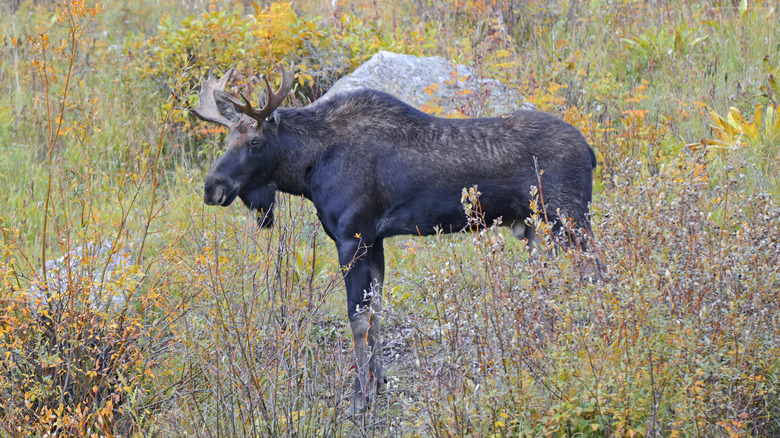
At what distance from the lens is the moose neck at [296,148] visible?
17.4 feet

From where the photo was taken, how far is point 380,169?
521 cm

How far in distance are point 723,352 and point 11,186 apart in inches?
258

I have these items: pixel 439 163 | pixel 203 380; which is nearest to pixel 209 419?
pixel 203 380

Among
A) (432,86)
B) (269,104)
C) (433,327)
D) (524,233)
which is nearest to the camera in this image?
(433,327)

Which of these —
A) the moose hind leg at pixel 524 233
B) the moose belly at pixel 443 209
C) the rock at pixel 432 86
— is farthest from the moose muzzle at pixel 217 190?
the rock at pixel 432 86

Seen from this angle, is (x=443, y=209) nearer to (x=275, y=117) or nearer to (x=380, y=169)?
(x=380, y=169)

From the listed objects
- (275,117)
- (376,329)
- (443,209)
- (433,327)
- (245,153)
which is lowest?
(376,329)

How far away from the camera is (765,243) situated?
360 centimetres

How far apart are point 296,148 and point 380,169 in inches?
23.1

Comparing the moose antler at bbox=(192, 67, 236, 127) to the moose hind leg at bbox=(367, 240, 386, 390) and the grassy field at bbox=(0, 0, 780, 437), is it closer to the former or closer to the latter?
the grassy field at bbox=(0, 0, 780, 437)

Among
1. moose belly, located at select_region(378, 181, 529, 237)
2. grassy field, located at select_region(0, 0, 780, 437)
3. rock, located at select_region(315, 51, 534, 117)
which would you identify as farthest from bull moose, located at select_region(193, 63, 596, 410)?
rock, located at select_region(315, 51, 534, 117)

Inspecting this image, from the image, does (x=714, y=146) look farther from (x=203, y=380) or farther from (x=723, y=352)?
(x=203, y=380)

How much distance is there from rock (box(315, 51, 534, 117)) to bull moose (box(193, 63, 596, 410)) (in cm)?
233

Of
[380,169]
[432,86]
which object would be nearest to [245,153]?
[380,169]
